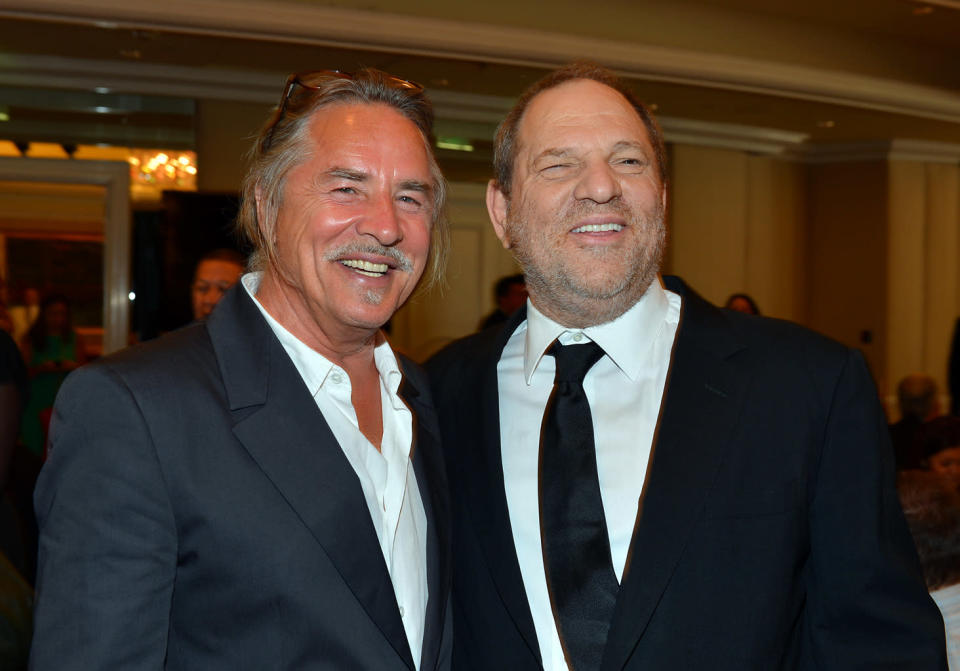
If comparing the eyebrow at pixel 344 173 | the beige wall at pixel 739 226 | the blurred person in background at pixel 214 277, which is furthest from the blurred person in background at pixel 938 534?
the beige wall at pixel 739 226

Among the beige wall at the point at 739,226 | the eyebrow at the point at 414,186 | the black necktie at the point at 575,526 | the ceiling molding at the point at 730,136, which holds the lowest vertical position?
the black necktie at the point at 575,526

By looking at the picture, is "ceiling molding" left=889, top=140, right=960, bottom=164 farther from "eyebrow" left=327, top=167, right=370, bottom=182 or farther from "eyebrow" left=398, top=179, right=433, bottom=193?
"eyebrow" left=327, top=167, right=370, bottom=182

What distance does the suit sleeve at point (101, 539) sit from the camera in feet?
3.76

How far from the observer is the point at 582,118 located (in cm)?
171

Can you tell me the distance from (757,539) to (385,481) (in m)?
0.58

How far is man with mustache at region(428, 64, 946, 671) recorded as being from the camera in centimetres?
139

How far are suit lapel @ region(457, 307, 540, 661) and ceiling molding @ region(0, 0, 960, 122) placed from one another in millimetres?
3725

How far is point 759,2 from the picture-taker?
20.1 feet

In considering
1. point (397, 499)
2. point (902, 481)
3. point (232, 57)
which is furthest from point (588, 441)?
point (232, 57)

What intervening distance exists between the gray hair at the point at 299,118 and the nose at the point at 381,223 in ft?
0.46

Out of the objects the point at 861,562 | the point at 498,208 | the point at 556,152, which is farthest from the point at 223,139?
the point at 861,562

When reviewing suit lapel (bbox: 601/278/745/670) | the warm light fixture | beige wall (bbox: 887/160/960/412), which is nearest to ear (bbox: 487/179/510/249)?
suit lapel (bbox: 601/278/745/670)

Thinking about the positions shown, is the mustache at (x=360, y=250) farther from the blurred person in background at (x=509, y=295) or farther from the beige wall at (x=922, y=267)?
the beige wall at (x=922, y=267)

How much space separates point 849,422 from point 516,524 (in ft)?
1.86
